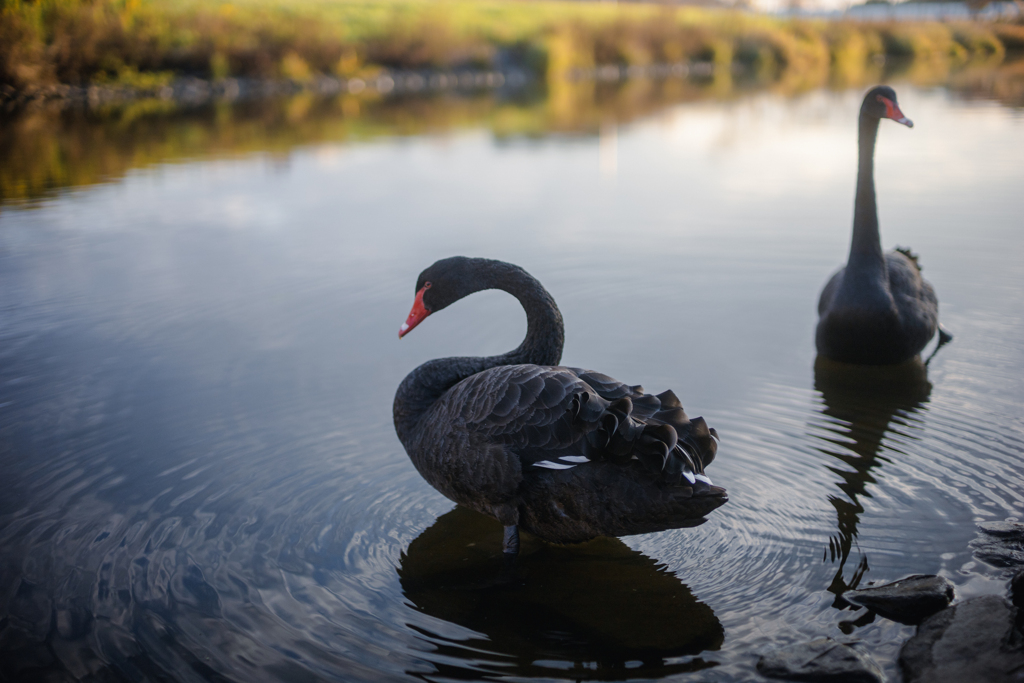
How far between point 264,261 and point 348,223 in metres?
A: 1.43

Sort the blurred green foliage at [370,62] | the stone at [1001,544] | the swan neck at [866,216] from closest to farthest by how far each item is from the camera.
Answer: the stone at [1001,544], the swan neck at [866,216], the blurred green foliage at [370,62]

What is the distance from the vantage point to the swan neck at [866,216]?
15.5 feet

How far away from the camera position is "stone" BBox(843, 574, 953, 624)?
2.60m

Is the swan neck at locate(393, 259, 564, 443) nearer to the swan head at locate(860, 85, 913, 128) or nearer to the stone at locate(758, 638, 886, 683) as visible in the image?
the stone at locate(758, 638, 886, 683)

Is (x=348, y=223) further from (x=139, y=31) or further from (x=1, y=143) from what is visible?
(x=139, y=31)

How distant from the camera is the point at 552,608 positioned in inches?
111

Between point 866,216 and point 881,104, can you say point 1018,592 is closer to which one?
point 866,216

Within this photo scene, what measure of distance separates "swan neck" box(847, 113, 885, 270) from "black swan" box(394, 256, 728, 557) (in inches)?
93.7

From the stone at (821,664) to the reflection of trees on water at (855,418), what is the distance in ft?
1.24

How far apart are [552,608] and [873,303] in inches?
110

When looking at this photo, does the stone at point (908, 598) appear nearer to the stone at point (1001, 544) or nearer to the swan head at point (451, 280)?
the stone at point (1001, 544)

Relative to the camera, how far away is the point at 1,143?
12.6 m

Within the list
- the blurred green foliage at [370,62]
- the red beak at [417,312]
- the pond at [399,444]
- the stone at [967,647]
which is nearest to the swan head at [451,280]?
the red beak at [417,312]

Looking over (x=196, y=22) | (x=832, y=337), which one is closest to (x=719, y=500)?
(x=832, y=337)
